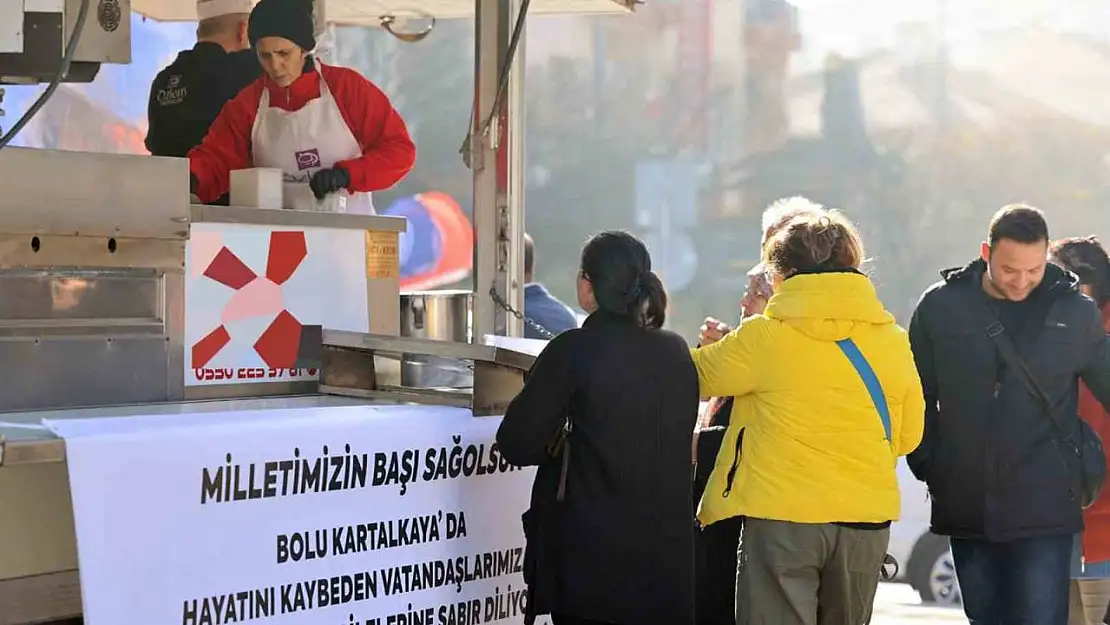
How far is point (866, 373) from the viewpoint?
3072 millimetres

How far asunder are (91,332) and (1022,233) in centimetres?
245

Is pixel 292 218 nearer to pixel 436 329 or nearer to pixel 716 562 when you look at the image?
pixel 436 329

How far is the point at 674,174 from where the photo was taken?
12.4 m

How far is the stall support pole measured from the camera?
13.2 ft

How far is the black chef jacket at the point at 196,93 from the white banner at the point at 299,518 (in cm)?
178

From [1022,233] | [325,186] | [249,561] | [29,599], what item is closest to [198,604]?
[249,561]

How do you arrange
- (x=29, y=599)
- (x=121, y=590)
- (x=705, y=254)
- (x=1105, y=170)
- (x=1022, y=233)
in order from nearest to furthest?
1. (x=121, y=590)
2. (x=29, y=599)
3. (x=1022, y=233)
4. (x=1105, y=170)
5. (x=705, y=254)

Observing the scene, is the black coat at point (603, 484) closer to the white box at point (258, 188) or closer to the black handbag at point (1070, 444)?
the white box at point (258, 188)

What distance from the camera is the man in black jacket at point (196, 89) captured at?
4.22 m

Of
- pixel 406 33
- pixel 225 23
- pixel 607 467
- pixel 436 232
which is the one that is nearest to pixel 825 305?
pixel 607 467

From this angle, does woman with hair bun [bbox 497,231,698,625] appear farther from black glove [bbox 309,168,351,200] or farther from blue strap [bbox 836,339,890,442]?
black glove [bbox 309,168,351,200]

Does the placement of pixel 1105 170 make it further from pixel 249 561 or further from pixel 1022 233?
pixel 249 561

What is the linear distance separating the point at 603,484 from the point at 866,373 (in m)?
0.70

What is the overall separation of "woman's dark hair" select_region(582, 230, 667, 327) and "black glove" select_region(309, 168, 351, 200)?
794 millimetres
